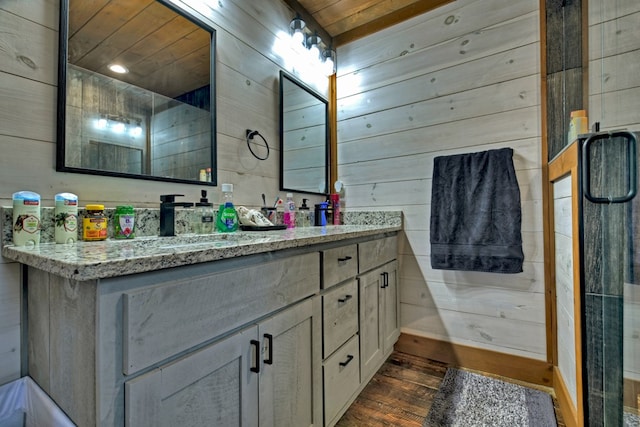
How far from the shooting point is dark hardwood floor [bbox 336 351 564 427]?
4.30 ft

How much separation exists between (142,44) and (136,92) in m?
0.20

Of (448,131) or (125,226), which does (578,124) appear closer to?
(448,131)

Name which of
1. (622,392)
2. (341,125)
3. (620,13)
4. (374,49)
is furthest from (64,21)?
(622,392)

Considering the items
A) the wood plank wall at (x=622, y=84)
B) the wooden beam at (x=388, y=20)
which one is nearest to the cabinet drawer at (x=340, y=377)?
the wood plank wall at (x=622, y=84)

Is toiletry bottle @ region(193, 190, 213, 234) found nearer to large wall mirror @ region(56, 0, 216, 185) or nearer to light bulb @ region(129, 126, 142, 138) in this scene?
large wall mirror @ region(56, 0, 216, 185)

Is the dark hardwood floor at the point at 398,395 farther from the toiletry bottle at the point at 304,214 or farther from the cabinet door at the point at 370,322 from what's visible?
the toiletry bottle at the point at 304,214

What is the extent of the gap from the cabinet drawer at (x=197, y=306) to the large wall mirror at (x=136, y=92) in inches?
25.7

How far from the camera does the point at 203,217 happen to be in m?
1.29

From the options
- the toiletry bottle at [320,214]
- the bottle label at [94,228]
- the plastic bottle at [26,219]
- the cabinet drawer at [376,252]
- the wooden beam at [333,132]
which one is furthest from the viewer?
the wooden beam at [333,132]

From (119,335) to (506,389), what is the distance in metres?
1.83

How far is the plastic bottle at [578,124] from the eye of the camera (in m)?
1.24

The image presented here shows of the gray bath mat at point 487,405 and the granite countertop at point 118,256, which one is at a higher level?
the granite countertop at point 118,256

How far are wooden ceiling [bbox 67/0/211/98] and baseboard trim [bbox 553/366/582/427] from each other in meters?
2.11

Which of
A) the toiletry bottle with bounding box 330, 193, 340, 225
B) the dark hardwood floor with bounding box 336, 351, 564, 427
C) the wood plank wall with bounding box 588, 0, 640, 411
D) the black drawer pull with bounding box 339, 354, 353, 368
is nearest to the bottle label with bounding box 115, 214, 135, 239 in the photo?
the black drawer pull with bounding box 339, 354, 353, 368
